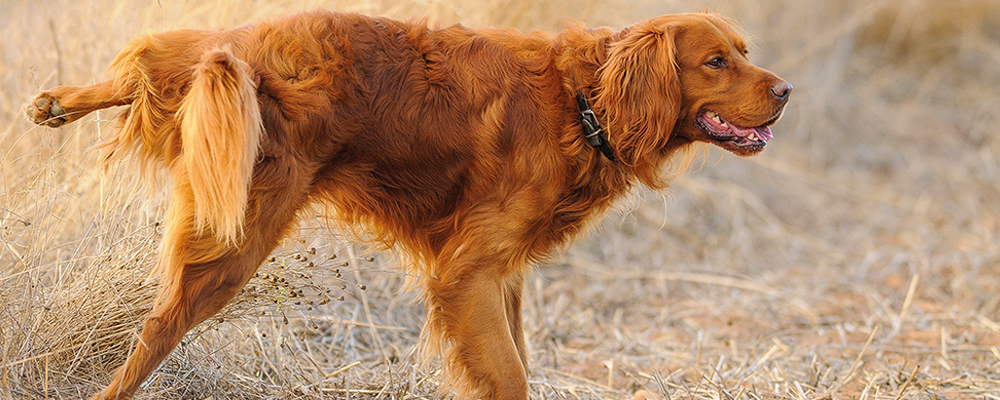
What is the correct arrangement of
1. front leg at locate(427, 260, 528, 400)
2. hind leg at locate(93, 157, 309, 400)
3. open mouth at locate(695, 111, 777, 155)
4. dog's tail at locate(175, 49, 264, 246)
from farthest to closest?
1. open mouth at locate(695, 111, 777, 155)
2. front leg at locate(427, 260, 528, 400)
3. hind leg at locate(93, 157, 309, 400)
4. dog's tail at locate(175, 49, 264, 246)

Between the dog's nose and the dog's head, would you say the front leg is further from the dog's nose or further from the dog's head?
the dog's nose

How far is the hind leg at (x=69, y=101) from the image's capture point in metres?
2.63

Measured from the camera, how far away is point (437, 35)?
3.04 meters

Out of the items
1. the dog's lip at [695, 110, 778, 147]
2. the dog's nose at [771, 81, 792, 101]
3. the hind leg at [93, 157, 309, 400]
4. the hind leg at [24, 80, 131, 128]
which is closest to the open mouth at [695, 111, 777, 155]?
the dog's lip at [695, 110, 778, 147]

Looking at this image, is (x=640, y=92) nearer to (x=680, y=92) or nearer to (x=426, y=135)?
(x=680, y=92)

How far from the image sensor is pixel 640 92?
10.1ft

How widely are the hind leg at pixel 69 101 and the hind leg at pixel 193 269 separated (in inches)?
13.6

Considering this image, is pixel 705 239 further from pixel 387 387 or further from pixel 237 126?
pixel 237 126

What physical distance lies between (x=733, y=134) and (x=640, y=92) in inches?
15.9

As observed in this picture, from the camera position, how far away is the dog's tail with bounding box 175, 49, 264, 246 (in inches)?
95.7

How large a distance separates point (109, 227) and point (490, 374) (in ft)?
5.17

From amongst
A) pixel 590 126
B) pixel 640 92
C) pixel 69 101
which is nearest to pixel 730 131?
pixel 640 92

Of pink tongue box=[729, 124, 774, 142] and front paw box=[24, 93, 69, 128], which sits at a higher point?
front paw box=[24, 93, 69, 128]

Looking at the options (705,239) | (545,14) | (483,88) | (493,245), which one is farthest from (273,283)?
(705,239)
